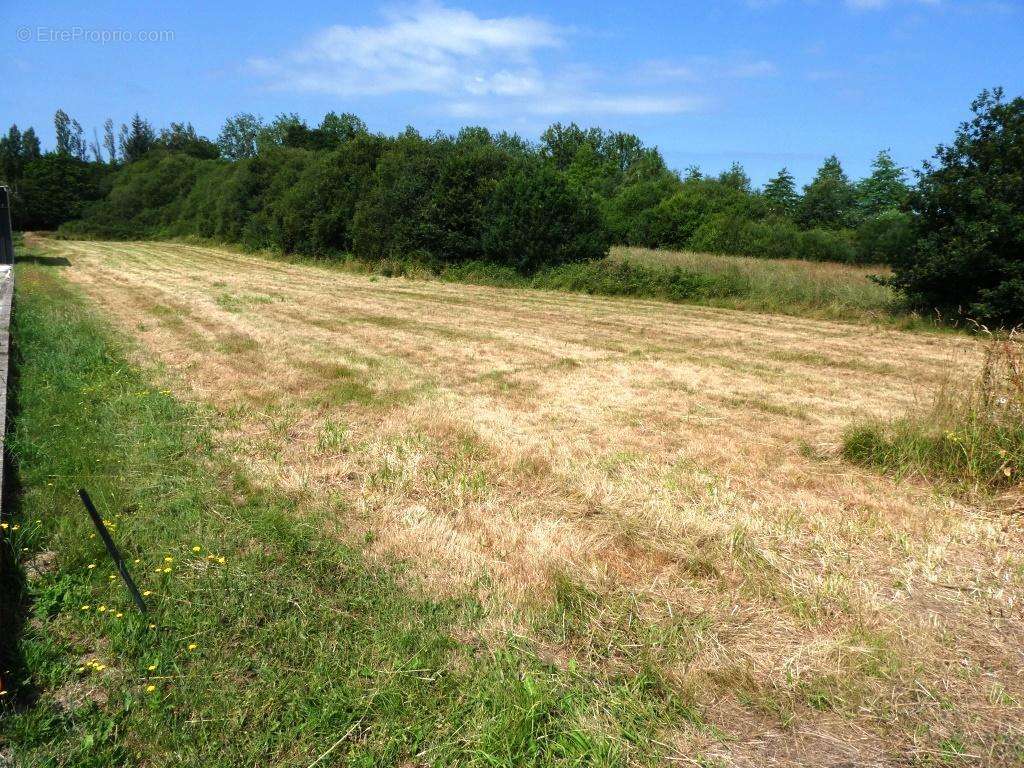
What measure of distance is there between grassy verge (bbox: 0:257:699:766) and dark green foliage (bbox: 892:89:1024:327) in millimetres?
10230

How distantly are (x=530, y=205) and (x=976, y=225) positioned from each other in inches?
399

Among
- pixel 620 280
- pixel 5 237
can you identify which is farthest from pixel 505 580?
pixel 5 237

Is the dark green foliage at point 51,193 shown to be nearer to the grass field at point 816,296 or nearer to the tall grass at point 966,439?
the grass field at point 816,296

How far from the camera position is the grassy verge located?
2141mm

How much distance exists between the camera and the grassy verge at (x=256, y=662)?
2141 mm

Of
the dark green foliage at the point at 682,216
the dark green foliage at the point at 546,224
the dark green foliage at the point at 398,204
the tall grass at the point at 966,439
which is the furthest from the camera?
the dark green foliage at the point at 682,216

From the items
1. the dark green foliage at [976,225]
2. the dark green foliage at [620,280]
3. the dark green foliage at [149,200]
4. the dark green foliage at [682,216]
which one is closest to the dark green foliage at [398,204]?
the dark green foliage at [620,280]

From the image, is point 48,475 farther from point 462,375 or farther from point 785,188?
point 785,188

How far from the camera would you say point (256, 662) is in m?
2.50

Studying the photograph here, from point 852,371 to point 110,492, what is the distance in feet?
24.6

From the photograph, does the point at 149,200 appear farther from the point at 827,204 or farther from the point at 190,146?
the point at 827,204

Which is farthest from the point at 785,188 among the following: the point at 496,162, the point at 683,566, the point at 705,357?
the point at 683,566

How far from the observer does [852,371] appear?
25.4 ft

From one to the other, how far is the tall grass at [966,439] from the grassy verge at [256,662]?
9.49 ft
